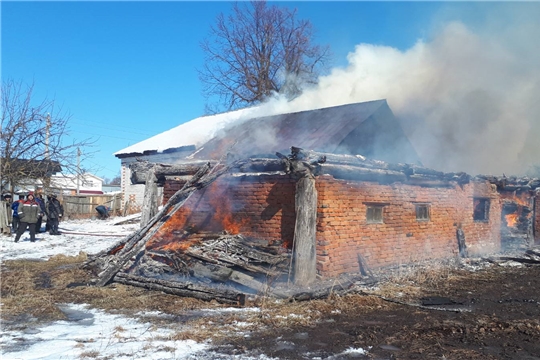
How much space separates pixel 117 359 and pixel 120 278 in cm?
384

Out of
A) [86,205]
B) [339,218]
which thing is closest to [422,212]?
[339,218]

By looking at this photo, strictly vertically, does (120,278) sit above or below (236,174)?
below

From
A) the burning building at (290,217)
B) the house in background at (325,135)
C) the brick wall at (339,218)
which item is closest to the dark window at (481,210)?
the burning building at (290,217)

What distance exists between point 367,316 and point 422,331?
92 centimetres

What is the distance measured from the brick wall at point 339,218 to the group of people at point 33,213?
641 cm

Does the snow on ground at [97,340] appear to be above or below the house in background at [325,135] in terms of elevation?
below

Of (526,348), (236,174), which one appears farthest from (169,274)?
(526,348)

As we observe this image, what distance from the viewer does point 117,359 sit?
4.28 m

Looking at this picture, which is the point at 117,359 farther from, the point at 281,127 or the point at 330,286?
the point at 281,127

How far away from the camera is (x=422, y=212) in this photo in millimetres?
11078

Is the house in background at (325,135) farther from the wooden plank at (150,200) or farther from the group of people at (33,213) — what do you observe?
the group of people at (33,213)

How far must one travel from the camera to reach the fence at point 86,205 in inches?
1013

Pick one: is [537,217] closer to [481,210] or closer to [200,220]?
[481,210]

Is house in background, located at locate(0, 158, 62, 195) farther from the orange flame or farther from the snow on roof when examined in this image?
the orange flame
